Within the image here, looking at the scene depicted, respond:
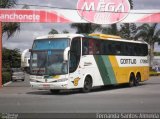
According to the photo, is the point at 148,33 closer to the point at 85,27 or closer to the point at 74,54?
the point at 85,27

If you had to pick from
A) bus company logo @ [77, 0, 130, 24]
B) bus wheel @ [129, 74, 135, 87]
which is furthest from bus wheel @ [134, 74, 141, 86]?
bus company logo @ [77, 0, 130, 24]

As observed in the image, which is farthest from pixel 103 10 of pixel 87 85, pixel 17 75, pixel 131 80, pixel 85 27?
pixel 85 27

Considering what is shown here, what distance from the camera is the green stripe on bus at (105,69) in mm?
27953

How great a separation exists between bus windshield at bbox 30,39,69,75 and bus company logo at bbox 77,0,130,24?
24.3 ft

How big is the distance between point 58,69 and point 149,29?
4742 cm

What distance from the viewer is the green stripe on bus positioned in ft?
91.7

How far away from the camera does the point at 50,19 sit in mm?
32594

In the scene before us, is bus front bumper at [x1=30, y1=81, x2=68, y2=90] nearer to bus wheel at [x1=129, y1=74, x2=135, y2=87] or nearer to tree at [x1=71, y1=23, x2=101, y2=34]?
bus wheel at [x1=129, y1=74, x2=135, y2=87]

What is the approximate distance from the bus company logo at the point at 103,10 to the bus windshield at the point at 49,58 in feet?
24.3

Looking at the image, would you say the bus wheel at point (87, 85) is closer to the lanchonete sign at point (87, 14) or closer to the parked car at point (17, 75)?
the lanchonete sign at point (87, 14)

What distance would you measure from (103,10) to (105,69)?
18.9ft

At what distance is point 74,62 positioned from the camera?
2538 centimetres

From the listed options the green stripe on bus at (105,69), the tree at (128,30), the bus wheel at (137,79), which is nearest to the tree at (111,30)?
the tree at (128,30)

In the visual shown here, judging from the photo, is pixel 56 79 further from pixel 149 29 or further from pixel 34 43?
pixel 149 29
